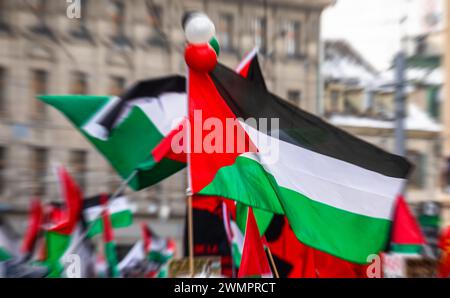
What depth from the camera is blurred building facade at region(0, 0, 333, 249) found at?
12383 millimetres

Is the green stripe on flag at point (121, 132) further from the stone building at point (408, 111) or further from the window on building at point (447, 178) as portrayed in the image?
the window on building at point (447, 178)

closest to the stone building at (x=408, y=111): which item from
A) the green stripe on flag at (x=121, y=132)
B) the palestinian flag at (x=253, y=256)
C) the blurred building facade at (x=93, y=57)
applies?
the blurred building facade at (x=93, y=57)

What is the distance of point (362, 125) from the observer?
490 inches

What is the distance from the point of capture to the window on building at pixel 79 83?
12812 millimetres

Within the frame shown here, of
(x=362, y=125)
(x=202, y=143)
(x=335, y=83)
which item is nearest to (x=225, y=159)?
(x=202, y=143)

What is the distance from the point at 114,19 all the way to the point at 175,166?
7968 millimetres

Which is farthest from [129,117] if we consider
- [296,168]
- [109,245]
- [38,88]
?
[38,88]

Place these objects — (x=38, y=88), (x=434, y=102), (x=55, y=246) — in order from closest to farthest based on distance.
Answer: (x=55, y=246), (x=434, y=102), (x=38, y=88)

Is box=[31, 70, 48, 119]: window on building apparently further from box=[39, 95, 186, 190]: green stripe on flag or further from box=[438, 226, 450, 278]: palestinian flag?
box=[438, 226, 450, 278]: palestinian flag

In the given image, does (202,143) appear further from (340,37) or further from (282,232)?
(340,37)

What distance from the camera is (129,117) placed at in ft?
19.0

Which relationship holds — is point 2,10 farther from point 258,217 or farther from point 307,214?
point 307,214

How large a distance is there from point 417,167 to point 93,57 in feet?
21.5

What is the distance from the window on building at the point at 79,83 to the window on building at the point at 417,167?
20.8 feet
